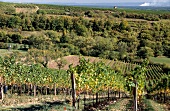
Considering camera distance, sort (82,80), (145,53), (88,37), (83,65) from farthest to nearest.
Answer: (88,37), (145,53), (83,65), (82,80)

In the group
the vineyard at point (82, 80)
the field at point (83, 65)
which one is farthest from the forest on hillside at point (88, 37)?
the vineyard at point (82, 80)

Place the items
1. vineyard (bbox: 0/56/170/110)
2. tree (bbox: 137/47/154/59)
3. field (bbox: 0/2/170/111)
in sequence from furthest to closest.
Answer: tree (bbox: 137/47/154/59)
field (bbox: 0/2/170/111)
vineyard (bbox: 0/56/170/110)

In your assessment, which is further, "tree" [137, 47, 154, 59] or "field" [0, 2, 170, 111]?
"tree" [137, 47, 154, 59]

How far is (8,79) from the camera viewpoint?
47.6 m

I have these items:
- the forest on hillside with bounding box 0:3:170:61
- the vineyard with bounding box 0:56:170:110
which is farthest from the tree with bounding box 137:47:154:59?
the vineyard with bounding box 0:56:170:110

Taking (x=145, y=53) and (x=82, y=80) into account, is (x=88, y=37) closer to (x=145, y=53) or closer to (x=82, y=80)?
(x=145, y=53)

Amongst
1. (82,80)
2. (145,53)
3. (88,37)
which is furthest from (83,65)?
(88,37)

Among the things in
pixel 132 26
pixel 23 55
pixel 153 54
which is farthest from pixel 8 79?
pixel 132 26

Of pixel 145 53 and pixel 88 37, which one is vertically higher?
pixel 88 37

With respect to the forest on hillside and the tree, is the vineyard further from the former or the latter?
the tree

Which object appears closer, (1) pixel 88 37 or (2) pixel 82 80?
(2) pixel 82 80

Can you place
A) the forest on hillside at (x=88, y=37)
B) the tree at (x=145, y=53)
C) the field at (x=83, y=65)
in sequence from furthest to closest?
1. the forest on hillside at (x=88, y=37)
2. the tree at (x=145, y=53)
3. the field at (x=83, y=65)

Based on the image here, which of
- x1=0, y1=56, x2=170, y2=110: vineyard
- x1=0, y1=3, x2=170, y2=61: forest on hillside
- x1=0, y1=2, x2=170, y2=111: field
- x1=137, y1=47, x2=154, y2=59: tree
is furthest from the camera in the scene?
x1=0, y1=3, x2=170, y2=61: forest on hillside

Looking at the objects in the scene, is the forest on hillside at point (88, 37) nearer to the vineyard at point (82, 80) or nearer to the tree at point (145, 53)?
the tree at point (145, 53)
